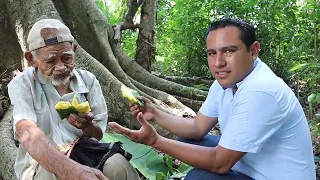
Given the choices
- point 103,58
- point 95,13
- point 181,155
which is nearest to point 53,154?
point 181,155

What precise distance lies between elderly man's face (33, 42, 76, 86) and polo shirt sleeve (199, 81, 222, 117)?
106 centimetres

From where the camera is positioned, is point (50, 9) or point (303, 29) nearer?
point (50, 9)

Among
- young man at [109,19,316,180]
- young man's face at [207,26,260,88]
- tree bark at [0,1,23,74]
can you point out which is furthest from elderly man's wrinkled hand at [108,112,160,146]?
tree bark at [0,1,23,74]

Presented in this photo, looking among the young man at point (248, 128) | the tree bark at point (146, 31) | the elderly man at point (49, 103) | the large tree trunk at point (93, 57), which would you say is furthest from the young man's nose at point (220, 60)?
the tree bark at point (146, 31)

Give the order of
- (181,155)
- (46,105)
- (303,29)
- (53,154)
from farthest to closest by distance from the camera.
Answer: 1. (303,29)
2. (46,105)
3. (181,155)
4. (53,154)

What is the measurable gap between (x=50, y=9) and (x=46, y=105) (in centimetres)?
247

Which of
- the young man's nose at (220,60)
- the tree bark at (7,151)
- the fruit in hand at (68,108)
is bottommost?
the tree bark at (7,151)

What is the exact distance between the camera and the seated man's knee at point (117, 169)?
244 centimetres

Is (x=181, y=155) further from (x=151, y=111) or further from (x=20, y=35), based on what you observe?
(x=20, y=35)

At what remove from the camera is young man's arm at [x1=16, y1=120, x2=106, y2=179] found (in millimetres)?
2180

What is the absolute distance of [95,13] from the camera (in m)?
5.98

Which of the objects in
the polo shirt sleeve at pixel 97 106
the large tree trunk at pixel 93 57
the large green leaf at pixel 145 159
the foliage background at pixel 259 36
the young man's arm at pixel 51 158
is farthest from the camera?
the foliage background at pixel 259 36

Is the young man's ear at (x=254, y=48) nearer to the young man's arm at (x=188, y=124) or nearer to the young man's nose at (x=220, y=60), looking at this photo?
the young man's nose at (x=220, y=60)

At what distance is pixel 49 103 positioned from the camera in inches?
105
